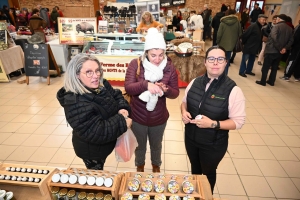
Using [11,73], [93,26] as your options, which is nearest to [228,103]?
[93,26]

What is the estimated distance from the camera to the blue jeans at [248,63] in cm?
596

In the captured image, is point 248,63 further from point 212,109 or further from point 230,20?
point 212,109

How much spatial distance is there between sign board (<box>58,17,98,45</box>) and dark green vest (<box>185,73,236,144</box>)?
497cm

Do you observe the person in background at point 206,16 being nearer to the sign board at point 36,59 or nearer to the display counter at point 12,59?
the sign board at point 36,59

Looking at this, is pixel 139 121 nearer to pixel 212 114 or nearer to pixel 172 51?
pixel 212 114

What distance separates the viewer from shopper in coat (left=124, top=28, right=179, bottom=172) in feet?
6.09

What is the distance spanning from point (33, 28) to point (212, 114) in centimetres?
773

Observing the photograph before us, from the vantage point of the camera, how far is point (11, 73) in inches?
239

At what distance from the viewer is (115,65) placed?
4844 millimetres

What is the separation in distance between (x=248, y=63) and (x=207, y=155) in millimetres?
5275

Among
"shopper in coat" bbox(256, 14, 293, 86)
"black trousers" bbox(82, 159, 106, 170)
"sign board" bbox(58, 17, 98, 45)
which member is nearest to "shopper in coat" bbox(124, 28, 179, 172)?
"black trousers" bbox(82, 159, 106, 170)

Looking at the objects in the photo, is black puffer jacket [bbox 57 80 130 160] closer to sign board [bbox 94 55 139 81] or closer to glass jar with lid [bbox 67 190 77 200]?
glass jar with lid [bbox 67 190 77 200]

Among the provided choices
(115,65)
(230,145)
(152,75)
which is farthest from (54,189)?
(115,65)

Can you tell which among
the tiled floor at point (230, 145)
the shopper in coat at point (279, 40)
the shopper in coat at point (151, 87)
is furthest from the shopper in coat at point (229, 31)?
the shopper in coat at point (151, 87)
